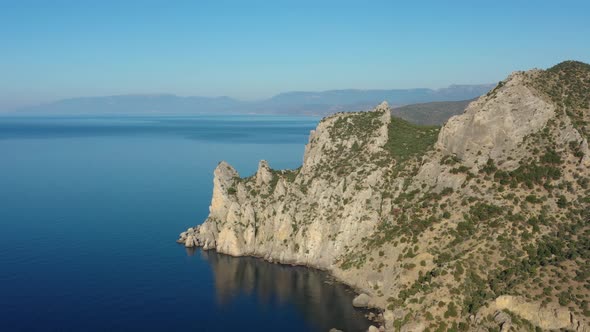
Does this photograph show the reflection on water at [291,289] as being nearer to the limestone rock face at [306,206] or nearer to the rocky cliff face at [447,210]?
the rocky cliff face at [447,210]

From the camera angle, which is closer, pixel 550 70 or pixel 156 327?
pixel 156 327

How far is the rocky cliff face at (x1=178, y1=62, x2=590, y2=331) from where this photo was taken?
79.2 meters

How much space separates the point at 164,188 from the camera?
194875 mm

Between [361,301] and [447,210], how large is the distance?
27.2 meters

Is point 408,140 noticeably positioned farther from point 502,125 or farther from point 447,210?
point 447,210

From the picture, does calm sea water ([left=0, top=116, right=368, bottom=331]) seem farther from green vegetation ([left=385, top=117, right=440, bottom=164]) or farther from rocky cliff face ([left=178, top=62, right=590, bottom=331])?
green vegetation ([left=385, top=117, right=440, bottom=164])

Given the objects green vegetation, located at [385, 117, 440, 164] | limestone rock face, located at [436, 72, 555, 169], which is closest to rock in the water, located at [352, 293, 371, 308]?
limestone rock face, located at [436, 72, 555, 169]

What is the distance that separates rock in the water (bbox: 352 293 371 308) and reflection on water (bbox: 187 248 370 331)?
123 centimetres

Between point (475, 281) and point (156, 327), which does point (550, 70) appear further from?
point (156, 327)

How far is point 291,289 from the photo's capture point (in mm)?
102812

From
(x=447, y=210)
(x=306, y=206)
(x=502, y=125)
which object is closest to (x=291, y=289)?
(x=306, y=206)

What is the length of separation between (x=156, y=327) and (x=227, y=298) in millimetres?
17589

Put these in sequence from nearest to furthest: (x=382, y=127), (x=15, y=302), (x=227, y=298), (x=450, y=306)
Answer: (x=450, y=306), (x=15, y=302), (x=227, y=298), (x=382, y=127)

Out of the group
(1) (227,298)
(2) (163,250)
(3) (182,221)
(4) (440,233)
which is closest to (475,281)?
(4) (440,233)
